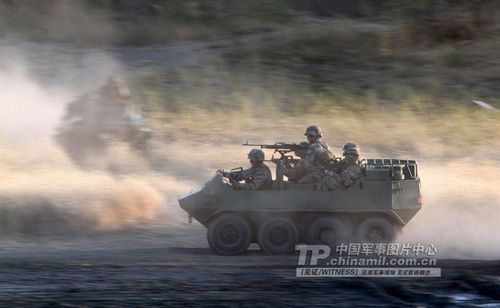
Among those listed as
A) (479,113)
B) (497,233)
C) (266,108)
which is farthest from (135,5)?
(497,233)

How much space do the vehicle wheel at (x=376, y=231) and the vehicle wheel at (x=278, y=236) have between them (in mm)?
962

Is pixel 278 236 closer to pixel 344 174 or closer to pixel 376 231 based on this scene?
pixel 344 174

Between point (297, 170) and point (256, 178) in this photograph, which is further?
point (297, 170)

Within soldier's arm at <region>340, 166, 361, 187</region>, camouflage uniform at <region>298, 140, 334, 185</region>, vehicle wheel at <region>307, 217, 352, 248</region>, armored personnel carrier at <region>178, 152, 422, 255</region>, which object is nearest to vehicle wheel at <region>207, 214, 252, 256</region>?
armored personnel carrier at <region>178, 152, 422, 255</region>

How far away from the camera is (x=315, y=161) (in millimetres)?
15602

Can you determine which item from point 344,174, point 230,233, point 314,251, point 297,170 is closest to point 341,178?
point 344,174

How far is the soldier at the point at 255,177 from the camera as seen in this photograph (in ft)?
50.7

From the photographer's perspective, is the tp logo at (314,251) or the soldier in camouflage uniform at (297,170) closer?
the tp logo at (314,251)

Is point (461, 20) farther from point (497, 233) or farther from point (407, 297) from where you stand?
point (407, 297)

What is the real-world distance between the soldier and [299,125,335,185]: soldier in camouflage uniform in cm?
53

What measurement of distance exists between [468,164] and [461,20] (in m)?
12.1

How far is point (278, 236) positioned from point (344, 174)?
134 centimetres

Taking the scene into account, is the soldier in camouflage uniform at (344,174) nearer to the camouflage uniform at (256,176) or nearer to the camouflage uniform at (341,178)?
the camouflage uniform at (341,178)

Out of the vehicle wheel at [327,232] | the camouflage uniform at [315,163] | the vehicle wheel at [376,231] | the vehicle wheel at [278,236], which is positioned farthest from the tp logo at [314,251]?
the camouflage uniform at [315,163]
